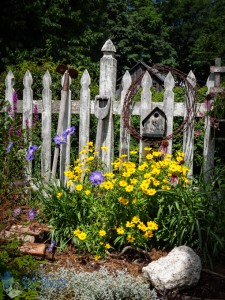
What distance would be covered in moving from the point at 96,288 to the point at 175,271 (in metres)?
0.54

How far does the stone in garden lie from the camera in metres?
2.77

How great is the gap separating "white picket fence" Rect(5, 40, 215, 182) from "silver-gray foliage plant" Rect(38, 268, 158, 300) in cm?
191

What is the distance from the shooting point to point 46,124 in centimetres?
497

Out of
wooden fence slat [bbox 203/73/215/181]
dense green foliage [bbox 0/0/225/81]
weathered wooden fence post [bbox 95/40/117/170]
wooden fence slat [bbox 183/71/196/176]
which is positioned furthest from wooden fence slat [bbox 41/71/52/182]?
dense green foliage [bbox 0/0/225/81]

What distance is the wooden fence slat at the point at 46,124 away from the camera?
193 inches

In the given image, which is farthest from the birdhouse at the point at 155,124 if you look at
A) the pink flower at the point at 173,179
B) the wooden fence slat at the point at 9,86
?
the wooden fence slat at the point at 9,86

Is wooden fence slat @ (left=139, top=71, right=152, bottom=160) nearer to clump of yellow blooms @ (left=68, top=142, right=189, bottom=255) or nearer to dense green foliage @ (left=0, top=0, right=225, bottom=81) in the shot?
clump of yellow blooms @ (left=68, top=142, right=189, bottom=255)

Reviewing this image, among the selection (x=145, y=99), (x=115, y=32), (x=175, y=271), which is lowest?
(x=175, y=271)

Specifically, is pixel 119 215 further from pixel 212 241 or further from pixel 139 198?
pixel 212 241

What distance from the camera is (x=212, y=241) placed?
3.29 meters

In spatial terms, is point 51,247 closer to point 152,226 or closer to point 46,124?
point 152,226

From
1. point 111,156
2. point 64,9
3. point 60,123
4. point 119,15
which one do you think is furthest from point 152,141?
point 119,15

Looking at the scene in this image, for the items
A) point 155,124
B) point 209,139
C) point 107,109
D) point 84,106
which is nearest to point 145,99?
point 155,124

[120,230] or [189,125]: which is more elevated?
[189,125]
